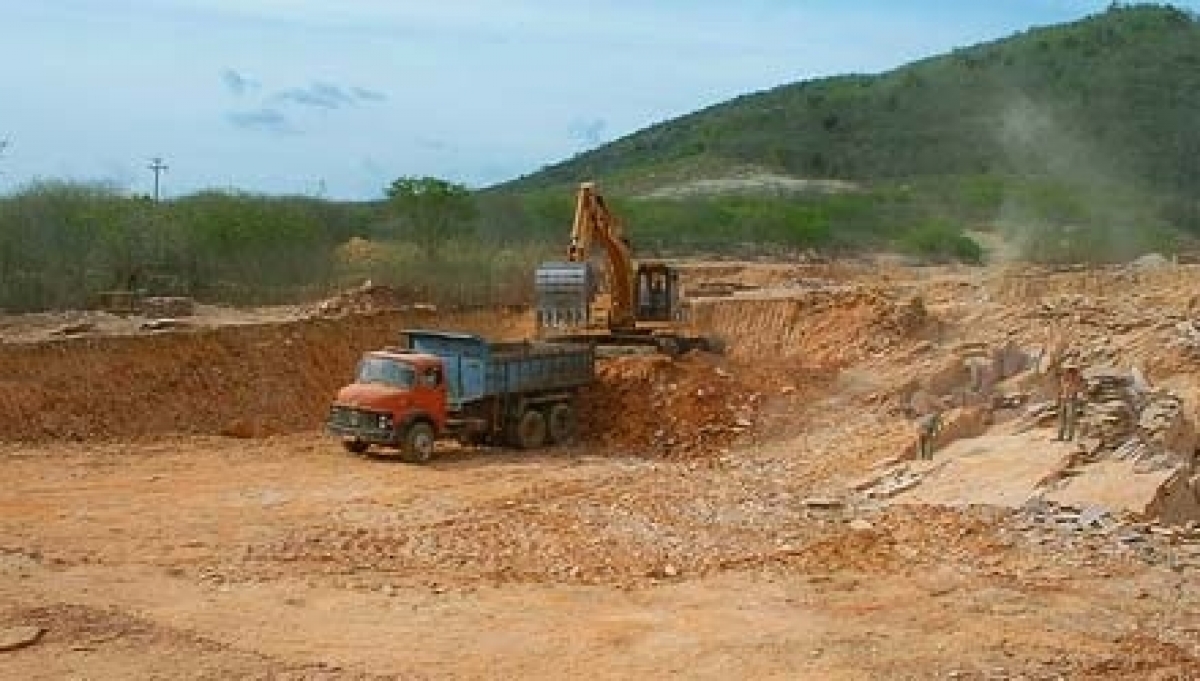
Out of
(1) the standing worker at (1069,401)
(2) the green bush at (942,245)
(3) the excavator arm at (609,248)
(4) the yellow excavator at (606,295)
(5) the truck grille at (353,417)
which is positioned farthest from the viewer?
(2) the green bush at (942,245)

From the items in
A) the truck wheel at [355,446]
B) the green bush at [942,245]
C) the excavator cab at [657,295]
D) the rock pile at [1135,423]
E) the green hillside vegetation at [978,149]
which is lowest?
the truck wheel at [355,446]

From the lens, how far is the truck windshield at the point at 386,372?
24.8 metres

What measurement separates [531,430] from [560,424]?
2.31 feet

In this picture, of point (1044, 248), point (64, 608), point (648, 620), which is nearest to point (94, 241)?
point (64, 608)

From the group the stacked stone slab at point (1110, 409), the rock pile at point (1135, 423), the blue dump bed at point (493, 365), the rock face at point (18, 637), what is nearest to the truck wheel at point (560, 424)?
the blue dump bed at point (493, 365)

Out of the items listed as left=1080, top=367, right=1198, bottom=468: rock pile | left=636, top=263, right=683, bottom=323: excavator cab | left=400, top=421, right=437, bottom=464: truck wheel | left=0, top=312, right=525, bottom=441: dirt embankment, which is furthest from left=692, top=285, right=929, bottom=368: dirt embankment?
left=400, top=421, right=437, bottom=464: truck wheel

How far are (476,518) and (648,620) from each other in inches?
212

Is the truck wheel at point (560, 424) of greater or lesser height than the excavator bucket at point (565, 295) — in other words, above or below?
below

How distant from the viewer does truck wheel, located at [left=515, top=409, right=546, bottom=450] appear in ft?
86.9

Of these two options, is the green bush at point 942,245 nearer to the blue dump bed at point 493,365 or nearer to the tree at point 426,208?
the tree at point 426,208

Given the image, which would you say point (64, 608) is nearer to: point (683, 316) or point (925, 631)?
point (925, 631)

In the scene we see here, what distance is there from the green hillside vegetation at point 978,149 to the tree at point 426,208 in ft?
42.7

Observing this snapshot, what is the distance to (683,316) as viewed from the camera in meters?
34.4

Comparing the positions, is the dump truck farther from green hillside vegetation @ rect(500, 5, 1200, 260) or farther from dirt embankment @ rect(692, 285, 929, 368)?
green hillside vegetation @ rect(500, 5, 1200, 260)
